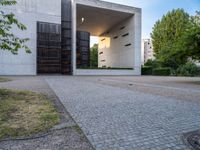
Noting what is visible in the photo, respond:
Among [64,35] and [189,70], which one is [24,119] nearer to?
[64,35]

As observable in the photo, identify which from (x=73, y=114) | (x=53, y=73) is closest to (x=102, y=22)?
(x=53, y=73)

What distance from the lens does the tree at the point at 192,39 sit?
1412 centimetres

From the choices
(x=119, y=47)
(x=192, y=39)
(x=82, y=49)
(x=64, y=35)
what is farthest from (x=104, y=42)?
(x=192, y=39)

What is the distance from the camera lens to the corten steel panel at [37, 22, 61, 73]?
1025 inches

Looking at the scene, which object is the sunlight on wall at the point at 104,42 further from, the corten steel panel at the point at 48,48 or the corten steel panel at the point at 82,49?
the corten steel panel at the point at 48,48

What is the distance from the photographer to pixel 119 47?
37594 mm

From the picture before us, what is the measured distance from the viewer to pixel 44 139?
128 inches

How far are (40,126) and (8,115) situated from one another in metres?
Answer: 1.23

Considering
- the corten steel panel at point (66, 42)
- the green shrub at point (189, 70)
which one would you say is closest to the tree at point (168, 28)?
the green shrub at point (189, 70)

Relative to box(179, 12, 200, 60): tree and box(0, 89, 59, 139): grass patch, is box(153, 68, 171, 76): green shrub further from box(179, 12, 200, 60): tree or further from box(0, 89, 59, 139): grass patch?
box(0, 89, 59, 139): grass patch

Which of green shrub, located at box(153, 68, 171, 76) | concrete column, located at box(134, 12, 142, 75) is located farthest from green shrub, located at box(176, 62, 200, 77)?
concrete column, located at box(134, 12, 142, 75)

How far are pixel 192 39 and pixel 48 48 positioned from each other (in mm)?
18192

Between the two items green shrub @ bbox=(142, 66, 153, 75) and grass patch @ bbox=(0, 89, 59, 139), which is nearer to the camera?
grass patch @ bbox=(0, 89, 59, 139)

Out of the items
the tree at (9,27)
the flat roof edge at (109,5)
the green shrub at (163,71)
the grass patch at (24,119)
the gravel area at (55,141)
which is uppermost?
the flat roof edge at (109,5)
